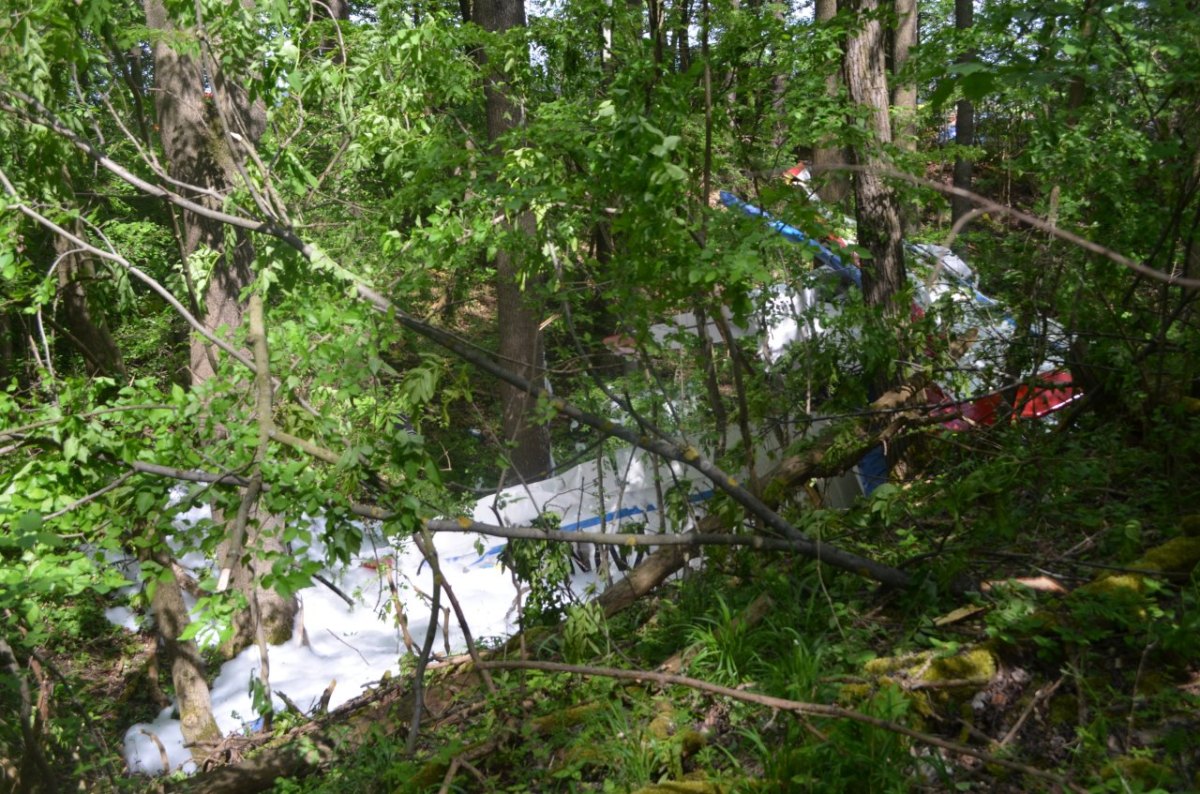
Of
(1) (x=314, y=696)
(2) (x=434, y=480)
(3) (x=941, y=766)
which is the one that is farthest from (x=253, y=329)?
(1) (x=314, y=696)

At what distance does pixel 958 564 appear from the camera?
3.89 metres

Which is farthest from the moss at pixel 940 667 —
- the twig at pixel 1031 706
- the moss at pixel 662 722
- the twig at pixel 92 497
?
the twig at pixel 92 497

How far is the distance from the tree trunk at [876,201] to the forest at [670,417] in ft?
0.10

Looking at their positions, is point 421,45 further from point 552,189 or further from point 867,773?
point 867,773

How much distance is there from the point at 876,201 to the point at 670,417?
1.99 meters

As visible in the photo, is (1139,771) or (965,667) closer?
(1139,771)

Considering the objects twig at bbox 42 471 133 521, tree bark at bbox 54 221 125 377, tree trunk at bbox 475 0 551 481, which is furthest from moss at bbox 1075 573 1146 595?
tree bark at bbox 54 221 125 377

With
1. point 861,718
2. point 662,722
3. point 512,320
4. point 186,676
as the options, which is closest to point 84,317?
point 186,676

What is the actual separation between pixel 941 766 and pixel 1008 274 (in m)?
3.15

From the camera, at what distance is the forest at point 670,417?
3.30 meters

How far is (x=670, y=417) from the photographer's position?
6.07m

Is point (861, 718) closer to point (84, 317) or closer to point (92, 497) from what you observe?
point (92, 497)

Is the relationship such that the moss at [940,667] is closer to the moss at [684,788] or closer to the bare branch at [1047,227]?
the moss at [684,788]

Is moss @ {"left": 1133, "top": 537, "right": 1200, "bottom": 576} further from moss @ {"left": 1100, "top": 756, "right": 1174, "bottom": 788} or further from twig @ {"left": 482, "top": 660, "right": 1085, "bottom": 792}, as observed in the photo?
twig @ {"left": 482, "top": 660, "right": 1085, "bottom": 792}
